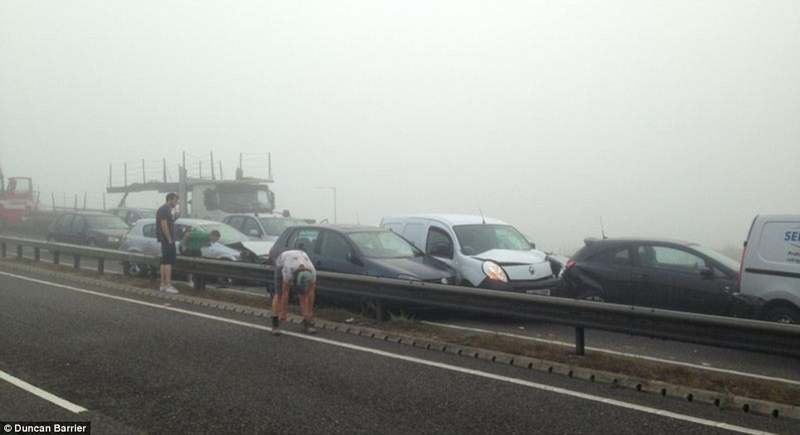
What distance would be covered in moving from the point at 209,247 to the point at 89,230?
27.9ft

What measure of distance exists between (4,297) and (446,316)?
306 inches

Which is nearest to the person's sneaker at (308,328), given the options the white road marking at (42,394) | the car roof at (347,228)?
the car roof at (347,228)

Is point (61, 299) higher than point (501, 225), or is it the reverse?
point (501, 225)

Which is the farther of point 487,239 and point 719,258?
point 487,239

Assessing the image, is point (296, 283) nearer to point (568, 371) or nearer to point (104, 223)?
point (568, 371)

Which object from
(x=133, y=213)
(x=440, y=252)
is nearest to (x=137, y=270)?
(x=440, y=252)

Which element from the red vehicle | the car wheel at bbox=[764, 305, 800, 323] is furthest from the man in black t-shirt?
the red vehicle

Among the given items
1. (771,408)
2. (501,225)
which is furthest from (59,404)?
(501,225)

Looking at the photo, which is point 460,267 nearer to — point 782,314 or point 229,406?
point 782,314

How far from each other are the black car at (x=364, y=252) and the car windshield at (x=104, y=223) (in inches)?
475

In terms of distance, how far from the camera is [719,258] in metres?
10.7

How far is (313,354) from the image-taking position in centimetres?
819

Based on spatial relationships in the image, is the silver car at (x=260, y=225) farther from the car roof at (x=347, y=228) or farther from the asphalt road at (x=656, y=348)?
the asphalt road at (x=656, y=348)
